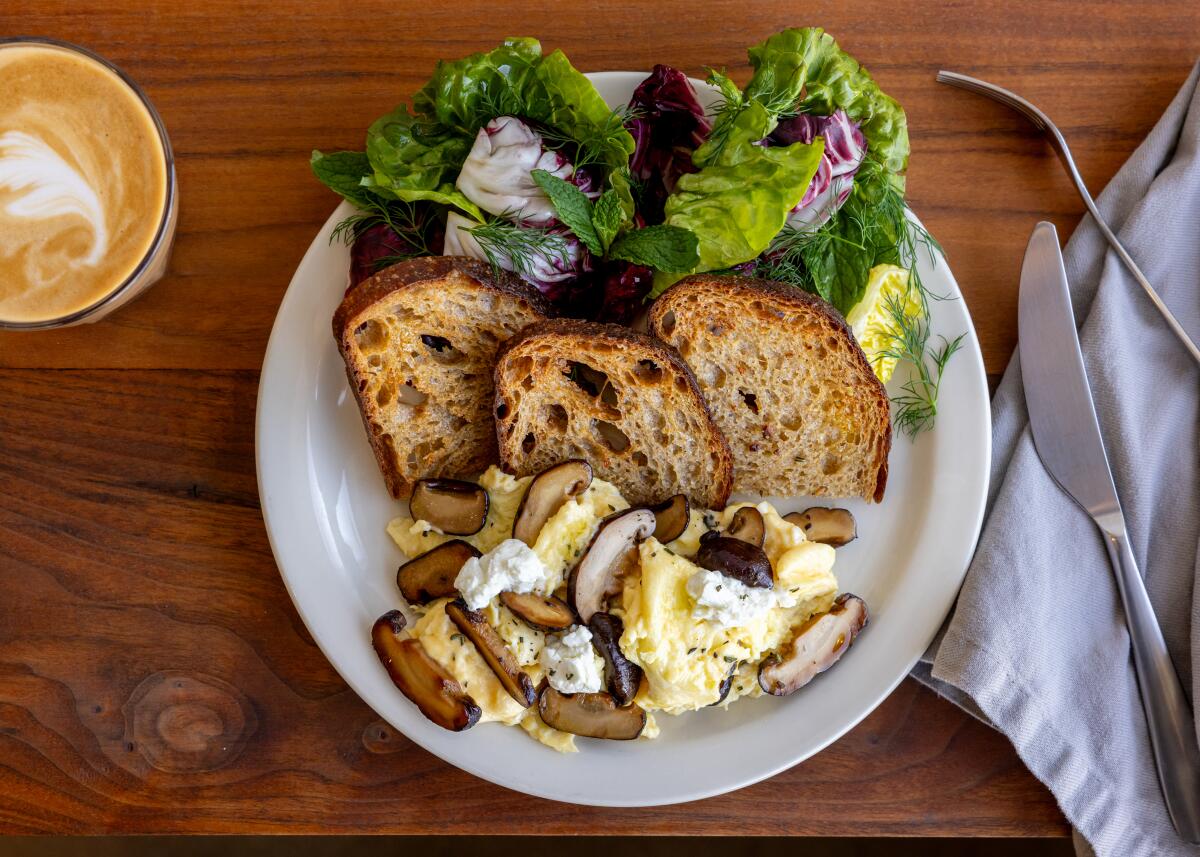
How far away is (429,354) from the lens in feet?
7.07

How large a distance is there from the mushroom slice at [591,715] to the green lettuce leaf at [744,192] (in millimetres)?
984

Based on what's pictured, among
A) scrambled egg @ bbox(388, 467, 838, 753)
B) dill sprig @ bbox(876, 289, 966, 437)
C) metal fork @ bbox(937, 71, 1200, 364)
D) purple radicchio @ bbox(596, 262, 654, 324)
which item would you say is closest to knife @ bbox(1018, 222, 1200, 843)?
metal fork @ bbox(937, 71, 1200, 364)

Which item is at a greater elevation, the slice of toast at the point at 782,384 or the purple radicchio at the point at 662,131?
the purple radicchio at the point at 662,131

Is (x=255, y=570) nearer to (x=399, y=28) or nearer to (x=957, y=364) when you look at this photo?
(x=399, y=28)

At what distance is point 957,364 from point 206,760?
79.0 inches

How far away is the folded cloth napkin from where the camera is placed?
2111 mm

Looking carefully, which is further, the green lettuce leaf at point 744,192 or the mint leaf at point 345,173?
the mint leaf at point 345,173

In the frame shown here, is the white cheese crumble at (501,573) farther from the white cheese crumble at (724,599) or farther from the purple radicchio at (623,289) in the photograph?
the purple radicchio at (623,289)

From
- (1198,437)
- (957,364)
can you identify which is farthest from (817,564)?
(1198,437)

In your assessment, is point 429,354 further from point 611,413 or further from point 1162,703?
point 1162,703

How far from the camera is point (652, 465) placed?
7.16ft

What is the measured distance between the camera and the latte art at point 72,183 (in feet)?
6.91

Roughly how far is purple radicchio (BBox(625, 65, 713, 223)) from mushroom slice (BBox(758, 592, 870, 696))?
0.99 m

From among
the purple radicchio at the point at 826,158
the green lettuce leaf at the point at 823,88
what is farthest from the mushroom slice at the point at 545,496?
the green lettuce leaf at the point at 823,88
